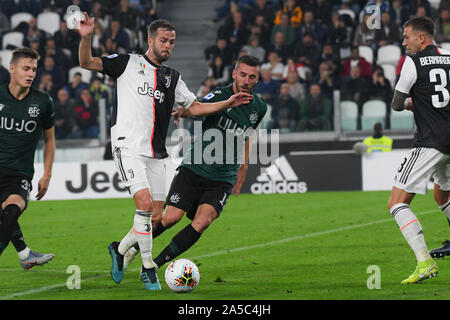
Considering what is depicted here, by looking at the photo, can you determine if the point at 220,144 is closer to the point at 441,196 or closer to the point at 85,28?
the point at 85,28

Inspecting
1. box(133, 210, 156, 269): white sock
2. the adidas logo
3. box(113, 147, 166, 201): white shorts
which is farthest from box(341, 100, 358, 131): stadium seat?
box(133, 210, 156, 269): white sock

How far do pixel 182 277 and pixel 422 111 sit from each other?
8.55ft

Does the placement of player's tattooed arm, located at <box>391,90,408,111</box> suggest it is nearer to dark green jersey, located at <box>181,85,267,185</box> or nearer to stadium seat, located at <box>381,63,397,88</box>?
dark green jersey, located at <box>181,85,267,185</box>

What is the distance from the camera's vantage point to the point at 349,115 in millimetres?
19156

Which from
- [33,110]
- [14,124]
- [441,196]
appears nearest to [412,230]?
[441,196]

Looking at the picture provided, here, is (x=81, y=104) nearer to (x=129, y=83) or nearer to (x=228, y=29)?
(x=228, y=29)

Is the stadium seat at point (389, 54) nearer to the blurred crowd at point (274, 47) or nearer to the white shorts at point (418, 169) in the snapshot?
the blurred crowd at point (274, 47)

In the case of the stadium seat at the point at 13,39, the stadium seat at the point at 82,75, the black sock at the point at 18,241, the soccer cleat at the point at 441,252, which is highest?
the stadium seat at the point at 13,39

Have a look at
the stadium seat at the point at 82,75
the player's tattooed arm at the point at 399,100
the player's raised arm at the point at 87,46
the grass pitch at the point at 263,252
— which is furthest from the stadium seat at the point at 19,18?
the player's tattooed arm at the point at 399,100

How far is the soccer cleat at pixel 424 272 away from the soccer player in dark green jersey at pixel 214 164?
1.91 m

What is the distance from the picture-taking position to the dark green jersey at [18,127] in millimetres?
8328

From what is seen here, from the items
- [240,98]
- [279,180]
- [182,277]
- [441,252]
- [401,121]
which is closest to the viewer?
[182,277]

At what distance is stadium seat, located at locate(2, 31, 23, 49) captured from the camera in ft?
75.8

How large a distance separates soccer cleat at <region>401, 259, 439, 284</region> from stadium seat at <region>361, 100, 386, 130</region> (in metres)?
12.0
